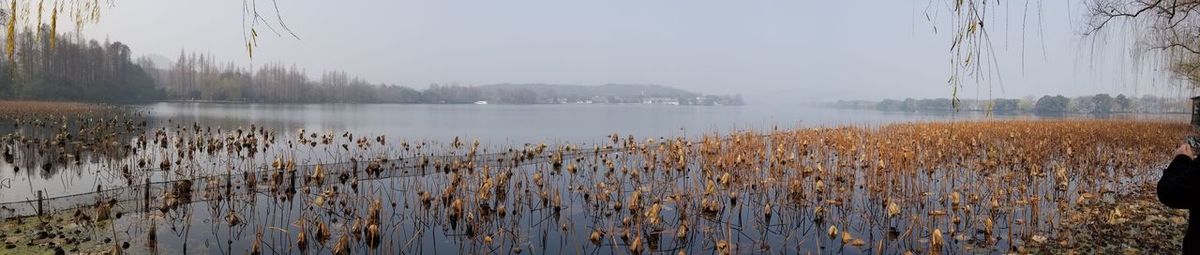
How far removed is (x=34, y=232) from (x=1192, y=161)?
26.0ft

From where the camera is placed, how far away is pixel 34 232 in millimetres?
5539

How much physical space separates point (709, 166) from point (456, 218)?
5.14 m

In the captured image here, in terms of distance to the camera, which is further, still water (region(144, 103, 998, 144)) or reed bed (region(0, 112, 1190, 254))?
still water (region(144, 103, 998, 144))

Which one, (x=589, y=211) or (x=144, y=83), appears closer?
(x=589, y=211)

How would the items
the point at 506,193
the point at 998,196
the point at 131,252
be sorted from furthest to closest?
the point at 506,193
the point at 998,196
the point at 131,252

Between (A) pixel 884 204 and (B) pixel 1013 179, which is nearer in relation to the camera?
(A) pixel 884 204

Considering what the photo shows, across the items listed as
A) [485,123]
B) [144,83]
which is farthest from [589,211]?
[144,83]

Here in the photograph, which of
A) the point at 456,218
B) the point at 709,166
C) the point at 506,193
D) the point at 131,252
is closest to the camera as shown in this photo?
the point at 131,252

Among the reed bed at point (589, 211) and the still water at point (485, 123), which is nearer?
the reed bed at point (589, 211)

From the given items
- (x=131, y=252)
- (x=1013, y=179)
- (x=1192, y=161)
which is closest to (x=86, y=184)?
(x=131, y=252)

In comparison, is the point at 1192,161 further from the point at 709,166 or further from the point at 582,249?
the point at 709,166

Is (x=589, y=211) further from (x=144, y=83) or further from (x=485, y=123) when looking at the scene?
(x=144, y=83)

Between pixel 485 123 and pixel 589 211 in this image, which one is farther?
pixel 485 123

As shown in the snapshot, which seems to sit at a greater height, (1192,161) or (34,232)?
(1192,161)
